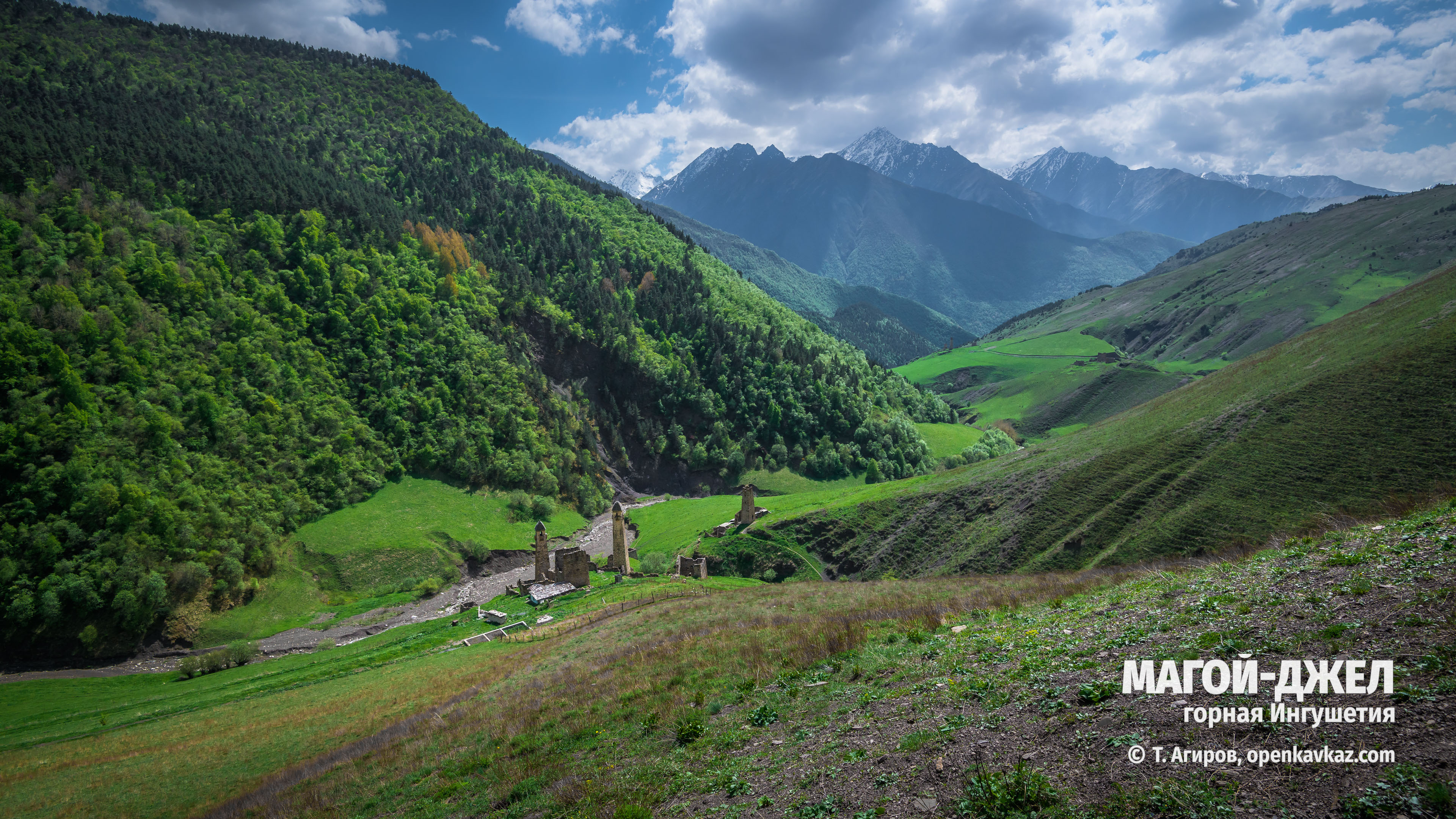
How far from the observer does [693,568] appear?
58031 millimetres

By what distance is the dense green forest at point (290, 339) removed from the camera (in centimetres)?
6038

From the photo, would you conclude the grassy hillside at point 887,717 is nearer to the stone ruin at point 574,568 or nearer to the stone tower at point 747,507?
the stone ruin at point 574,568

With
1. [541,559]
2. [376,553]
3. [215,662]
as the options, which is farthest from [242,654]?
[541,559]

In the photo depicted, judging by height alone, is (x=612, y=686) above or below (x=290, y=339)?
below

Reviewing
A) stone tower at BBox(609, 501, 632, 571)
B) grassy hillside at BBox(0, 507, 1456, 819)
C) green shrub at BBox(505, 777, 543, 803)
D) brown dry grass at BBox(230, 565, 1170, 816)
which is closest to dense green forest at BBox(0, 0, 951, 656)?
stone tower at BBox(609, 501, 632, 571)

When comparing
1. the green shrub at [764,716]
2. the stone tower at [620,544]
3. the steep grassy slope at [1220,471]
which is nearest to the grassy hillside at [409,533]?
the stone tower at [620,544]

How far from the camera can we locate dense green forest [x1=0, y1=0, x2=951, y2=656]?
198 ft

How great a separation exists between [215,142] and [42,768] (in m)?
129

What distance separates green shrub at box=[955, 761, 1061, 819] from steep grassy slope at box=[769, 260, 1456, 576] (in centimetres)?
3412

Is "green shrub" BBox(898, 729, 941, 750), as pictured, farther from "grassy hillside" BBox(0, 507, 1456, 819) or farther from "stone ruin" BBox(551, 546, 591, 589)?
"stone ruin" BBox(551, 546, 591, 589)

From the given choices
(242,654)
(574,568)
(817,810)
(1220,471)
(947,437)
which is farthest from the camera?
(947,437)

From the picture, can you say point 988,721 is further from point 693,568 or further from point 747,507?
point 747,507

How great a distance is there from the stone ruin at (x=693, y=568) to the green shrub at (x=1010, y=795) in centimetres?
4875

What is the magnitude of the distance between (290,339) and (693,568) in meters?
75.9
